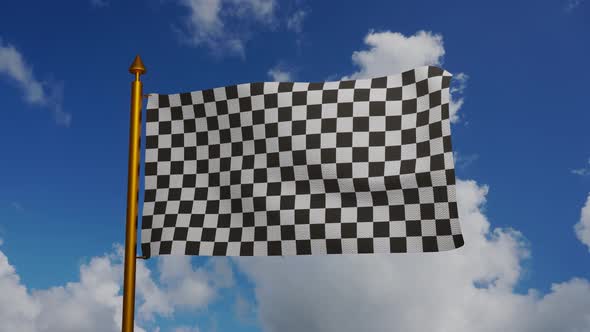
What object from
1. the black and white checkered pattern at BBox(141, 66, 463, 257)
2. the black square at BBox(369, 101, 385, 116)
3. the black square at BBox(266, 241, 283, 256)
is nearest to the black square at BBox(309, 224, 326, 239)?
the black and white checkered pattern at BBox(141, 66, 463, 257)

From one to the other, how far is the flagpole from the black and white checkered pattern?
0.22 m

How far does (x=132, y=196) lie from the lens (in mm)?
4664

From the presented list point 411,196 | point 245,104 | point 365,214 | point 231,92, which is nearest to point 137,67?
point 231,92

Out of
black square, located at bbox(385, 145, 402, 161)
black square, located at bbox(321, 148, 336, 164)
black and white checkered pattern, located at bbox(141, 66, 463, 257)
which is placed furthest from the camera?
black square, located at bbox(321, 148, 336, 164)

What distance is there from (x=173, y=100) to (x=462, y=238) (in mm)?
2503

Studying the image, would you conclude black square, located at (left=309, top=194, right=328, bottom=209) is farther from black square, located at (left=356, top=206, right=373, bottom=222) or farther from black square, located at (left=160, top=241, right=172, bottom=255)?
black square, located at (left=160, top=241, right=172, bottom=255)

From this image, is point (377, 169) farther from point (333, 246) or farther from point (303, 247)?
point (303, 247)

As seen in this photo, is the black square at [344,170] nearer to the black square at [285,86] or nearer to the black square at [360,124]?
the black square at [360,124]

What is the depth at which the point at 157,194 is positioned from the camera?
194 inches

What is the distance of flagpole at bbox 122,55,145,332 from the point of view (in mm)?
4402

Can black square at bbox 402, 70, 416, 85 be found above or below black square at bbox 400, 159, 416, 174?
above

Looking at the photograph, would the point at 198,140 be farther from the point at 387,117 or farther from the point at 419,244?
the point at 419,244

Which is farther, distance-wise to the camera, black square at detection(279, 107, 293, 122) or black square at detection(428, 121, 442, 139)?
black square at detection(279, 107, 293, 122)

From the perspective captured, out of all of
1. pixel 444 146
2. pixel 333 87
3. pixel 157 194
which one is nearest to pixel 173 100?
pixel 157 194
